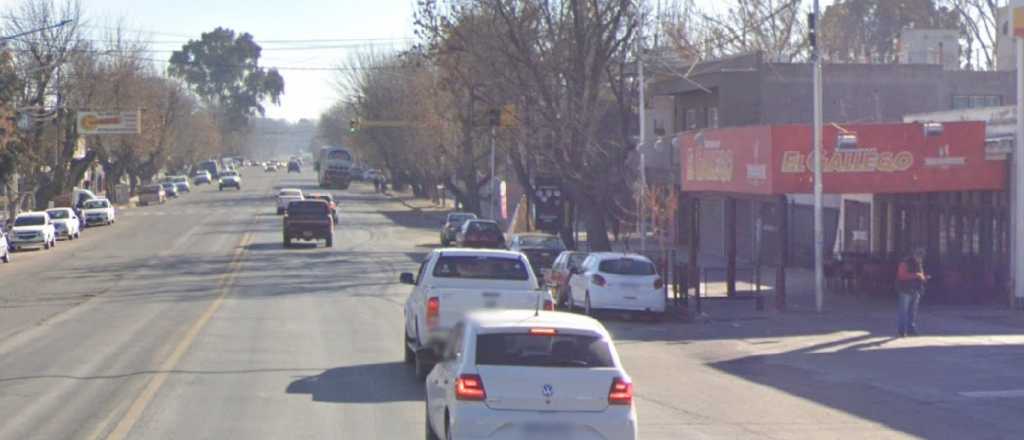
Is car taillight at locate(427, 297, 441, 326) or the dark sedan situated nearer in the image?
car taillight at locate(427, 297, 441, 326)

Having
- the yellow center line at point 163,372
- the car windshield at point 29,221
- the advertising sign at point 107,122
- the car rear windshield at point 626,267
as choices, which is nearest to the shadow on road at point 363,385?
the yellow center line at point 163,372

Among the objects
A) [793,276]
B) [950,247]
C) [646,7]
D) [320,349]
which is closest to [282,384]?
[320,349]

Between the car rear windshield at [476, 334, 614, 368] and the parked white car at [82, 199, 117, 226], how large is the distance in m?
70.9

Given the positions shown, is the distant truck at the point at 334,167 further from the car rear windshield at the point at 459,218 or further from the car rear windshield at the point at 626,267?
the car rear windshield at the point at 626,267

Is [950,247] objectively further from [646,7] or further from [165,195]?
[165,195]

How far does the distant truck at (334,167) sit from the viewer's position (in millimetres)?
132250

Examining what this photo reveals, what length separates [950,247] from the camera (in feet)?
112

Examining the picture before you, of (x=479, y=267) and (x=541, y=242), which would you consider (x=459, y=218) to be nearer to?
(x=541, y=242)

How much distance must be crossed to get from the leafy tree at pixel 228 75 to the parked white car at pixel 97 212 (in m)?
85.0

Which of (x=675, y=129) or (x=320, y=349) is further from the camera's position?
(x=675, y=129)

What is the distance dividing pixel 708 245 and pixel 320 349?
3559 cm

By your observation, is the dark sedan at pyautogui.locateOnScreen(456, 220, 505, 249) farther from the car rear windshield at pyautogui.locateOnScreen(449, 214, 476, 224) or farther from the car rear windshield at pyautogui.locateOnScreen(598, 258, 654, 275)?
the car rear windshield at pyautogui.locateOnScreen(598, 258, 654, 275)

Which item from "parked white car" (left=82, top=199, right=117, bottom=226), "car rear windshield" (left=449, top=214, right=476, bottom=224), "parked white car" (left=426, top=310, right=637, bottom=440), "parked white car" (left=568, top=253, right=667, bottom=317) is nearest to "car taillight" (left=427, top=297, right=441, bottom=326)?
"parked white car" (left=426, top=310, right=637, bottom=440)

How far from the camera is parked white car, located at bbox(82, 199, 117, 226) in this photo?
78875 mm
